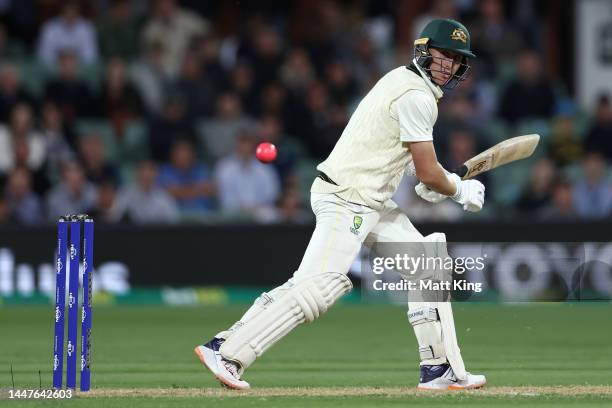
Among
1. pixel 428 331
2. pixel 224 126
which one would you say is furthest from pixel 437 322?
pixel 224 126

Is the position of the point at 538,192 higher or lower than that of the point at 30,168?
lower

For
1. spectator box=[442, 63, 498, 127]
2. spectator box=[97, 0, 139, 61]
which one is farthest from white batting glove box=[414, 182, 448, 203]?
spectator box=[97, 0, 139, 61]

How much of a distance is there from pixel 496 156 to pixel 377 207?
828mm

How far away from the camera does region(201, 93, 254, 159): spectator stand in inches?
522

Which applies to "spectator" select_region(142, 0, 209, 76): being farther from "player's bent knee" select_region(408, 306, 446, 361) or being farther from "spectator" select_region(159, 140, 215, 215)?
"player's bent knee" select_region(408, 306, 446, 361)

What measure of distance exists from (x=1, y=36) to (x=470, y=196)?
27.9ft

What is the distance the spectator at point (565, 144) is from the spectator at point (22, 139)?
193 inches

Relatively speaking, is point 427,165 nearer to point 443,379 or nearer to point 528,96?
point 443,379

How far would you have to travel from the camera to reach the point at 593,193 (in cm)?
1264

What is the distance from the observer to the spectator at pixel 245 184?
12.7 meters

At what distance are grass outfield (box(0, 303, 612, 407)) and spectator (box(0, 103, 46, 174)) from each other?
1.64 meters

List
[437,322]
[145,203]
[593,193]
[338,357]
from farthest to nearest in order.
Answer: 1. [593,193]
2. [145,203]
3. [338,357]
4. [437,322]

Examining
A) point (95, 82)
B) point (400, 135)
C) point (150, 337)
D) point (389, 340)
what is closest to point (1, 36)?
point (95, 82)

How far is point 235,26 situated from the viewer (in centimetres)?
1572
